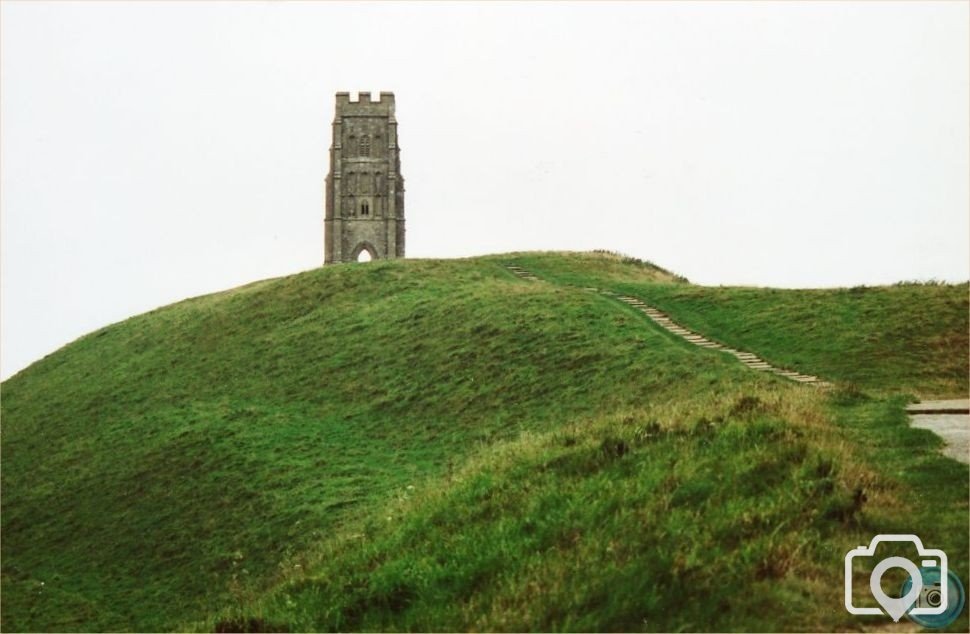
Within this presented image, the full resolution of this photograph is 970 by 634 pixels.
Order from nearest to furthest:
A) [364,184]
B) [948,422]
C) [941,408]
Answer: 1. [948,422]
2. [941,408]
3. [364,184]

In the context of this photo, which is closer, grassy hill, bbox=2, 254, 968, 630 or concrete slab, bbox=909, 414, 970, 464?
grassy hill, bbox=2, 254, 968, 630

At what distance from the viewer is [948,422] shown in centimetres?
1792

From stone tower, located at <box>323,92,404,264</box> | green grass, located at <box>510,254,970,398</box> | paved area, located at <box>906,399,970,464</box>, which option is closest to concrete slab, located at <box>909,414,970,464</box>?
paved area, located at <box>906,399,970,464</box>

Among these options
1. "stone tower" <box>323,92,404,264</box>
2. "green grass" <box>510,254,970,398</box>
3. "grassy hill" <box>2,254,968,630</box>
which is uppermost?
"stone tower" <box>323,92,404,264</box>

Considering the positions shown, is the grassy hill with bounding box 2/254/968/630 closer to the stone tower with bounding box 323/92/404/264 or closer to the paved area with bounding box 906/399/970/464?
the paved area with bounding box 906/399/970/464

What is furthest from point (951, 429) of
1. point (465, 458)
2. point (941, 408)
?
point (465, 458)

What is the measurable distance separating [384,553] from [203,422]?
77.9 ft

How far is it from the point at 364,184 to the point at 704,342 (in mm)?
76040

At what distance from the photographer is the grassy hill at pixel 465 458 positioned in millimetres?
11688

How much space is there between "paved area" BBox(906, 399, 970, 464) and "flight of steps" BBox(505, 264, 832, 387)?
4824 millimetres

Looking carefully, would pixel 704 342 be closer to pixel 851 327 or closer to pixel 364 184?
pixel 851 327

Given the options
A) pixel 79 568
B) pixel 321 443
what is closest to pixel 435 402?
pixel 321 443

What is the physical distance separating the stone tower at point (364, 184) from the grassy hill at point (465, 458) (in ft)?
142

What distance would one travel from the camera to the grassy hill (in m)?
11.7
